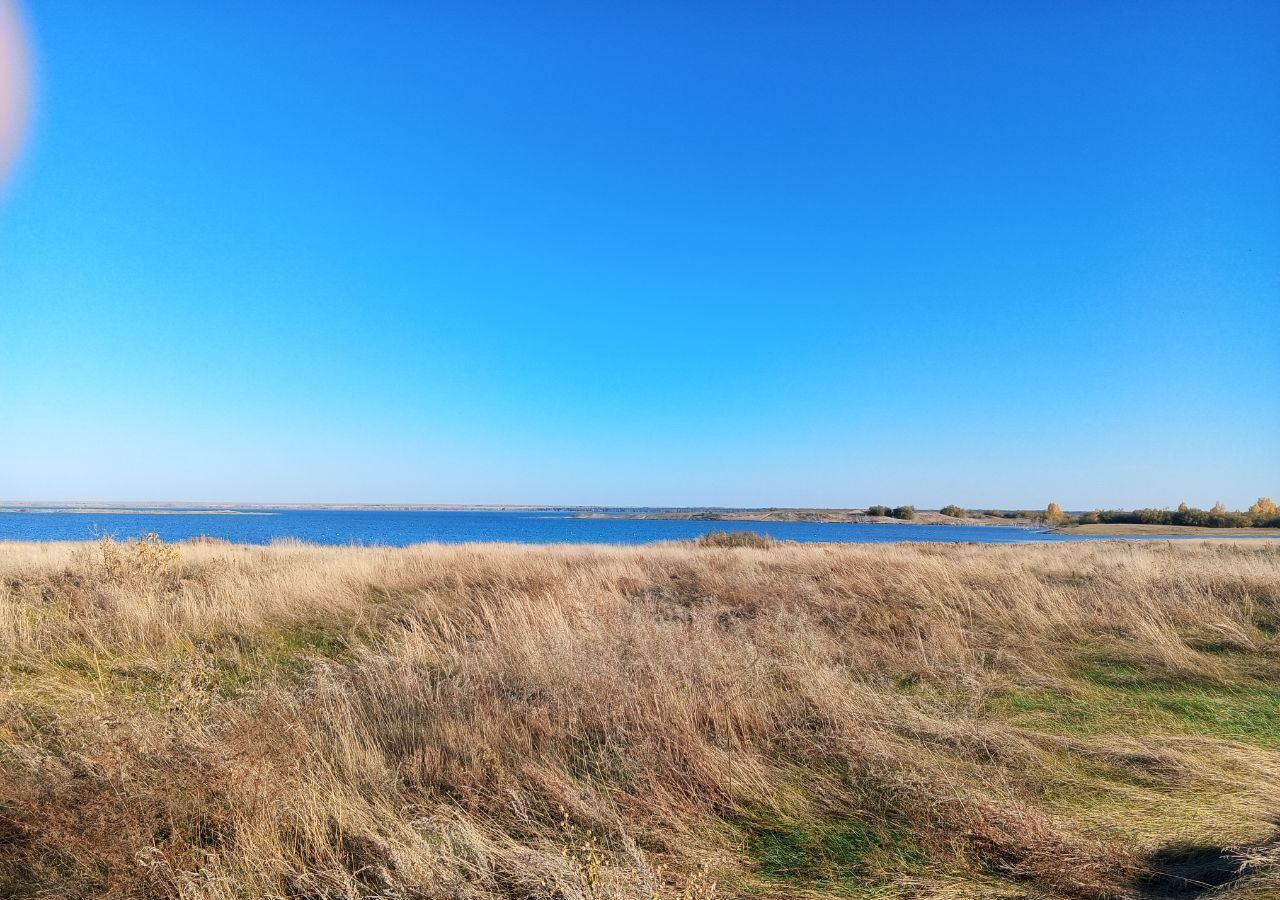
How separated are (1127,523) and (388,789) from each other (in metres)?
90.4

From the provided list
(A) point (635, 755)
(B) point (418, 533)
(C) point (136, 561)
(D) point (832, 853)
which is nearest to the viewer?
(D) point (832, 853)

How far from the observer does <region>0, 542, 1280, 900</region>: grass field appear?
3.08 meters

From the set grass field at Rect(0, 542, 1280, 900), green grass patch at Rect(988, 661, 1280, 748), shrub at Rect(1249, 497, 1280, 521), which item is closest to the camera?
grass field at Rect(0, 542, 1280, 900)

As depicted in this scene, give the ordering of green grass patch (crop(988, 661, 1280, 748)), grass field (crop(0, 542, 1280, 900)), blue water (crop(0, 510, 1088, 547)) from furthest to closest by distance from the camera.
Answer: blue water (crop(0, 510, 1088, 547)), green grass patch (crop(988, 661, 1280, 748)), grass field (crop(0, 542, 1280, 900))

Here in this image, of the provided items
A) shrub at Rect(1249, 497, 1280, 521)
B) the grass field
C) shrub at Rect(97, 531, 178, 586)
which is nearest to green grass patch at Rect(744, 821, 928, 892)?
the grass field

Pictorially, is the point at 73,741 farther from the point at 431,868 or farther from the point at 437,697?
the point at 431,868

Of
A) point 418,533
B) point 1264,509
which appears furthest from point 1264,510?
point 418,533

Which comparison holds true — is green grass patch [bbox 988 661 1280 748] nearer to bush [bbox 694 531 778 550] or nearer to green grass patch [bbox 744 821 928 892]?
green grass patch [bbox 744 821 928 892]

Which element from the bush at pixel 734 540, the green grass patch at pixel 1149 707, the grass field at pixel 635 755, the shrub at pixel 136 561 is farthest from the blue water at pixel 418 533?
the green grass patch at pixel 1149 707

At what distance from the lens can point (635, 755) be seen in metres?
4.17

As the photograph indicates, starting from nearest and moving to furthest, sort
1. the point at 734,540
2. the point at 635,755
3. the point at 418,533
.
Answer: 1. the point at 635,755
2. the point at 734,540
3. the point at 418,533

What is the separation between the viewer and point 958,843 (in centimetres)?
333

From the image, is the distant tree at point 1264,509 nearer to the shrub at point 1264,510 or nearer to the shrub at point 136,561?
the shrub at point 1264,510

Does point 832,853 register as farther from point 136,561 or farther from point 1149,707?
point 136,561
